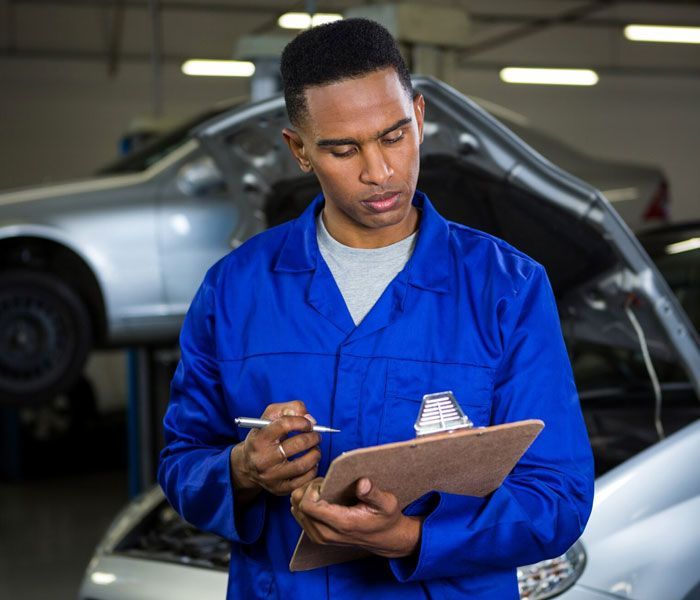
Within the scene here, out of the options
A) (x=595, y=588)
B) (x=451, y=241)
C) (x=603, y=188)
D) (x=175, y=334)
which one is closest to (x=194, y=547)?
(x=595, y=588)

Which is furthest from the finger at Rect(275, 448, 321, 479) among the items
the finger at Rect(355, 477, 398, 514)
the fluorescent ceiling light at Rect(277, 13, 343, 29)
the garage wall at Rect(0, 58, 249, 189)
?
the garage wall at Rect(0, 58, 249, 189)

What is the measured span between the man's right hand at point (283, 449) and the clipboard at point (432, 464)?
8cm

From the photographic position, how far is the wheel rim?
495 centimetres

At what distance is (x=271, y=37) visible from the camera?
6.16m

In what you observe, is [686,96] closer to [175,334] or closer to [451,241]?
[175,334]

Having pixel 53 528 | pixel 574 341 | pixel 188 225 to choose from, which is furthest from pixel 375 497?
pixel 53 528

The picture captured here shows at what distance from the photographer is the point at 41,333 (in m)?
5.02

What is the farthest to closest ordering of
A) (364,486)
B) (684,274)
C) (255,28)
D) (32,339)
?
1. (255,28)
2. (32,339)
3. (684,274)
4. (364,486)

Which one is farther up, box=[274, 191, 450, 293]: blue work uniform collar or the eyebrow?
the eyebrow

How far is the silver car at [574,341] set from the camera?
7.84ft

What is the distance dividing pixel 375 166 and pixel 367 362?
0.82ft

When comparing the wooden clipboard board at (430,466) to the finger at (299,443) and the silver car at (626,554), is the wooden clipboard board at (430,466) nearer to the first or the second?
the finger at (299,443)

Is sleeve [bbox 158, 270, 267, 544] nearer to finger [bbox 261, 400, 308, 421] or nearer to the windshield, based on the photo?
finger [bbox 261, 400, 308, 421]

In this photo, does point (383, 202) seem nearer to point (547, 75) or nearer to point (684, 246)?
point (684, 246)
